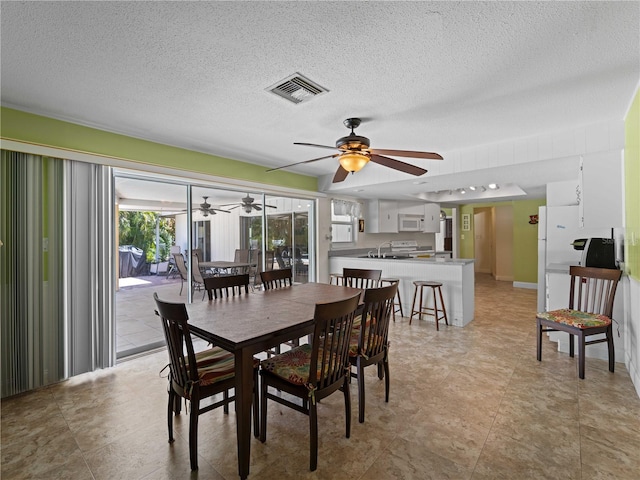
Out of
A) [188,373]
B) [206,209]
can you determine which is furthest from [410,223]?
[188,373]

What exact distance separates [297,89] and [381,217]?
448 cm

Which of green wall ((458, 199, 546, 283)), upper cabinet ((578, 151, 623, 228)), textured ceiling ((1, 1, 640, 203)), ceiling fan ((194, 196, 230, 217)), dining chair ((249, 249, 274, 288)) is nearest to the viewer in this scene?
textured ceiling ((1, 1, 640, 203))

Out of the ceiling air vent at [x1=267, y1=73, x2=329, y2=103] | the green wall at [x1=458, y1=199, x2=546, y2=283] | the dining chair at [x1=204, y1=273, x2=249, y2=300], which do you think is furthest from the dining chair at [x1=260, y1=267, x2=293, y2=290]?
the green wall at [x1=458, y1=199, x2=546, y2=283]

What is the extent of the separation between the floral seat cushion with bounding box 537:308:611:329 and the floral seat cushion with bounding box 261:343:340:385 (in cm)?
238

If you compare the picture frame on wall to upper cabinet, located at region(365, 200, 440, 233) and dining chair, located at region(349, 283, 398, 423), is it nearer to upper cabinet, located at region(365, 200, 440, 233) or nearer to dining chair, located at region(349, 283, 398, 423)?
upper cabinet, located at region(365, 200, 440, 233)

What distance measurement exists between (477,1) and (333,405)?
2.62 m

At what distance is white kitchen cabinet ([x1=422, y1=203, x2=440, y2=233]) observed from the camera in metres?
7.41

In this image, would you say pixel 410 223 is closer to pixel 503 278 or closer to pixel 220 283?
pixel 503 278

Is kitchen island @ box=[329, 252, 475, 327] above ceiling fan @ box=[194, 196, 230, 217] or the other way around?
the other way around

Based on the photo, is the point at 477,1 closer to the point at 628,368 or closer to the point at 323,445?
the point at 323,445

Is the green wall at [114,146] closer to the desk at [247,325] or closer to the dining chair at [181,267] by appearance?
the dining chair at [181,267]

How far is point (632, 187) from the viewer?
2607 millimetres

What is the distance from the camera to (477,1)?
1483 mm

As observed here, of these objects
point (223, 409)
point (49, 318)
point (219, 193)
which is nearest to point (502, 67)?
point (223, 409)
